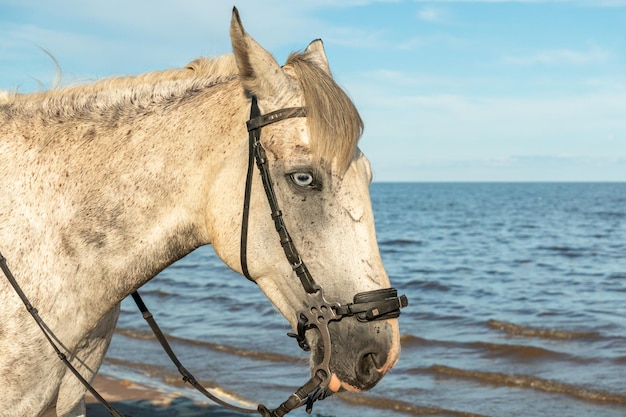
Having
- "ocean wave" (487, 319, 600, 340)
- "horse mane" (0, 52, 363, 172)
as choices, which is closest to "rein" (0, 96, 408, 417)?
"horse mane" (0, 52, 363, 172)

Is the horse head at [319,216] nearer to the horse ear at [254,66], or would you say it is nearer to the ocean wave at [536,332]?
the horse ear at [254,66]

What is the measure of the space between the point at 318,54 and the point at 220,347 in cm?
860

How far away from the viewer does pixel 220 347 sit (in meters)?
11.0

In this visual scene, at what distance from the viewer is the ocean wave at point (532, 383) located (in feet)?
26.8

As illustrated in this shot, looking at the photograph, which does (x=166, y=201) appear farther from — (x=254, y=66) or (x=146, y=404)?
(x=146, y=404)

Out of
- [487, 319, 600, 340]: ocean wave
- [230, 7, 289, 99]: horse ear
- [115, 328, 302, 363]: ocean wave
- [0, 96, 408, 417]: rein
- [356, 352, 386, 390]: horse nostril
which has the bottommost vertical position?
[115, 328, 302, 363]: ocean wave

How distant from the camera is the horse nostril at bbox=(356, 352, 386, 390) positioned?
8.57ft

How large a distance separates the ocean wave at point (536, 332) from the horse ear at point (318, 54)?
30.8 feet

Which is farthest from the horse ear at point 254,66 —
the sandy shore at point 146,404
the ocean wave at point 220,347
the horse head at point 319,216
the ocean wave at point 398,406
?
the ocean wave at point 220,347

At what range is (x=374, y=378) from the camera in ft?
8.66

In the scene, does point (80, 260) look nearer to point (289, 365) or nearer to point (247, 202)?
point (247, 202)

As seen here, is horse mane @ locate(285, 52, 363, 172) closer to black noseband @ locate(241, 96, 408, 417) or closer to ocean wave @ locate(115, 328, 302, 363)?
black noseband @ locate(241, 96, 408, 417)

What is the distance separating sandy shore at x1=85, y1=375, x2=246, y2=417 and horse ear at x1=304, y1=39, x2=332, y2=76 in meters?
5.10

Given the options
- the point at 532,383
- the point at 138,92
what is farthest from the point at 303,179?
the point at 532,383
